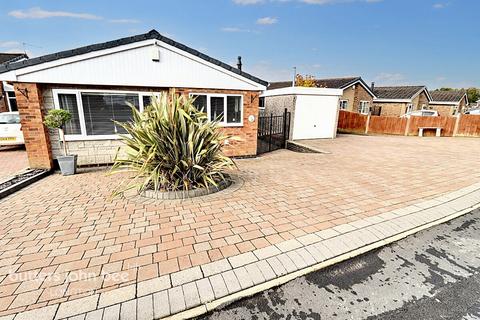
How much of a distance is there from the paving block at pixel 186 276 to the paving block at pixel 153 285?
6cm

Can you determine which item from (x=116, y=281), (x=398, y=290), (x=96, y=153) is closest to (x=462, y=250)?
(x=398, y=290)

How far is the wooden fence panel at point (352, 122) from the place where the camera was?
1870cm

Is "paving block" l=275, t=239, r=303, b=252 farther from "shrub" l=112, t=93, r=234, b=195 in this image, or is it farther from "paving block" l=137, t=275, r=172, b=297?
"shrub" l=112, t=93, r=234, b=195

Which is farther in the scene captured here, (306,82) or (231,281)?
(306,82)

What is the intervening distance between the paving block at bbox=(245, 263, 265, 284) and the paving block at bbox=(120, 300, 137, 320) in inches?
44.6

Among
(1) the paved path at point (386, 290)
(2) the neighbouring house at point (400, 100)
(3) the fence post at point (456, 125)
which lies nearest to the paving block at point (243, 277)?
(1) the paved path at point (386, 290)

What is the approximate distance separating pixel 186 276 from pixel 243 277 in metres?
0.60

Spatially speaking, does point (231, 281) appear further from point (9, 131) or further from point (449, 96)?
point (449, 96)

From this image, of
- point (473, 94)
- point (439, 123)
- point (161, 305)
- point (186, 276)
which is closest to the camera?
point (161, 305)

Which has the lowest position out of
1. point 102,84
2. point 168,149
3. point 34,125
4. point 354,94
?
point 168,149

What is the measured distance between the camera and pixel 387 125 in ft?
58.0

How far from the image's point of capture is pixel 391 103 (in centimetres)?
2733

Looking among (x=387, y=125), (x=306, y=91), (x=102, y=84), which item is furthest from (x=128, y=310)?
(x=387, y=125)

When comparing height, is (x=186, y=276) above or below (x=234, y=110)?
below
